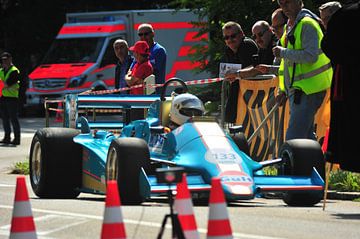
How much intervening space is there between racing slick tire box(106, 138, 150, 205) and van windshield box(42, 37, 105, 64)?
78.6 feet

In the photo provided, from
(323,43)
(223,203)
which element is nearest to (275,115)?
(323,43)

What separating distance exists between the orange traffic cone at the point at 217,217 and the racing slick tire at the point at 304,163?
461 centimetres

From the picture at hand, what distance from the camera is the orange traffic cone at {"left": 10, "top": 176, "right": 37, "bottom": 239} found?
7453 mm

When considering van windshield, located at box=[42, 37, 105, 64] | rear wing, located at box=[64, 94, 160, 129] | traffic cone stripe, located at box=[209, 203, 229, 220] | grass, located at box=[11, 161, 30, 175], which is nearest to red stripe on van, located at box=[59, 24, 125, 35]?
van windshield, located at box=[42, 37, 105, 64]

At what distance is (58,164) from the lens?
12805 millimetres

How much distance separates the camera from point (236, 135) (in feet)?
44.2

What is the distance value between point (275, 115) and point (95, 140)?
10.4ft

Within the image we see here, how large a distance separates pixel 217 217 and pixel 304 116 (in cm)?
611

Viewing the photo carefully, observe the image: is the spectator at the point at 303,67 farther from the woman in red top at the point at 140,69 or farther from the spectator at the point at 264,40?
the woman in red top at the point at 140,69

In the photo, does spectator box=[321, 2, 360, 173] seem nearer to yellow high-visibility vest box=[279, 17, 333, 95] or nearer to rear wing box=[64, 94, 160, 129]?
yellow high-visibility vest box=[279, 17, 333, 95]

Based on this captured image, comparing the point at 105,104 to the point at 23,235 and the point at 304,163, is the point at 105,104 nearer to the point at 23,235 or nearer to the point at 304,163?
the point at 304,163

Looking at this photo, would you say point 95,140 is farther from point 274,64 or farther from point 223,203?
point 223,203

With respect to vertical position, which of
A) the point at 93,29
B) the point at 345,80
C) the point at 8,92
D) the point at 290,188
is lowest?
the point at 8,92

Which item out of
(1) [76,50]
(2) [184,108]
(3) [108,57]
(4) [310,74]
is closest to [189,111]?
(2) [184,108]
